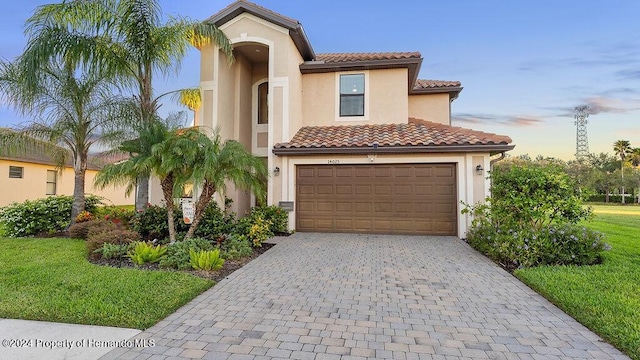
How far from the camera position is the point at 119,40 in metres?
9.34

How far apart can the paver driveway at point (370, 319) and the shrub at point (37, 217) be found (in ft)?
26.9

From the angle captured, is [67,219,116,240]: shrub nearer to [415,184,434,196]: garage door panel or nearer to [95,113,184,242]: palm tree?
[95,113,184,242]: palm tree

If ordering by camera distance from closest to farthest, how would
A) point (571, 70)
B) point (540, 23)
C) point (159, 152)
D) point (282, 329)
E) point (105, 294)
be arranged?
point (282, 329) → point (105, 294) → point (159, 152) → point (540, 23) → point (571, 70)

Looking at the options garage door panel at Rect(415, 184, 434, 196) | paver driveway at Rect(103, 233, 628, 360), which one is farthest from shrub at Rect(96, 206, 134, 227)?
garage door panel at Rect(415, 184, 434, 196)

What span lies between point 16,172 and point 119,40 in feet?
52.5

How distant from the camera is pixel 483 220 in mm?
8812

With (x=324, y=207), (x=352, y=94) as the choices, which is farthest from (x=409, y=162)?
(x=352, y=94)

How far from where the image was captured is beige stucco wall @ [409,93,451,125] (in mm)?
14727

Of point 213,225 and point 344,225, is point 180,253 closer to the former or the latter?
point 213,225

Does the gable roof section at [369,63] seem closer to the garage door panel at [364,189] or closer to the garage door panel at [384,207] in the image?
the garage door panel at [364,189]

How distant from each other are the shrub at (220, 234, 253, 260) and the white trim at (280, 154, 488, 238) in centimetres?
311

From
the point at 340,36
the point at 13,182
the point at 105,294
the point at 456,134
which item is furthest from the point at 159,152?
the point at 13,182

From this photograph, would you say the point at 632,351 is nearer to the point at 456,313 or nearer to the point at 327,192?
the point at 456,313

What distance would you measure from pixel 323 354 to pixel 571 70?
19673 millimetres
